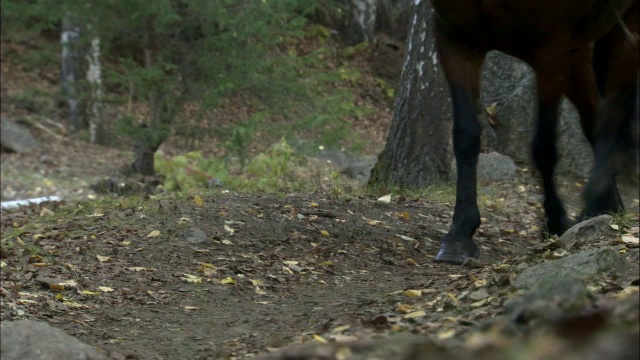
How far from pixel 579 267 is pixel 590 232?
4.50ft

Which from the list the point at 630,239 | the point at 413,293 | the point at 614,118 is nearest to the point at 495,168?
the point at 614,118

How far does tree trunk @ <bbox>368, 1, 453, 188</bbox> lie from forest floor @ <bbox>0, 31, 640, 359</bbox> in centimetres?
57

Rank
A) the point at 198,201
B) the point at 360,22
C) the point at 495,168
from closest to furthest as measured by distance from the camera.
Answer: the point at 198,201
the point at 495,168
the point at 360,22

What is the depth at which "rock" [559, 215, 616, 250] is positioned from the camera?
5.26 m

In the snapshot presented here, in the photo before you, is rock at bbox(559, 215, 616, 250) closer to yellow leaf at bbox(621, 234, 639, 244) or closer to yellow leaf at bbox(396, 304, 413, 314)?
yellow leaf at bbox(621, 234, 639, 244)

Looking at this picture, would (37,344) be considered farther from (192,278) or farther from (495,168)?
(495,168)

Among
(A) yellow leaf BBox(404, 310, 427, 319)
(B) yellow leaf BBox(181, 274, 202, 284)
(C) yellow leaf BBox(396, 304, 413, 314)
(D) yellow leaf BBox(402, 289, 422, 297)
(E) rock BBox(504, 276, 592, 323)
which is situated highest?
(E) rock BBox(504, 276, 592, 323)

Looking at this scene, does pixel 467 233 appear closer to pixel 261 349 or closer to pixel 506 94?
pixel 261 349

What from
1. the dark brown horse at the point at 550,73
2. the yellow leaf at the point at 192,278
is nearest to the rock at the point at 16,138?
the yellow leaf at the point at 192,278

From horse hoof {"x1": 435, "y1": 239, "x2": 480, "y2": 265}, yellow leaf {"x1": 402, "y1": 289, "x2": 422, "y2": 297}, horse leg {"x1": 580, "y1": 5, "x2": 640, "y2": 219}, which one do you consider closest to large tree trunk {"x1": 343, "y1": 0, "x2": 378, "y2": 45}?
horse leg {"x1": 580, "y1": 5, "x2": 640, "y2": 219}

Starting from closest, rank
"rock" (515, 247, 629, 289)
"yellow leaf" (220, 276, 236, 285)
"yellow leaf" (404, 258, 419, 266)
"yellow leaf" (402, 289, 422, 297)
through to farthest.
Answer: "rock" (515, 247, 629, 289) → "yellow leaf" (402, 289, 422, 297) → "yellow leaf" (220, 276, 236, 285) → "yellow leaf" (404, 258, 419, 266)

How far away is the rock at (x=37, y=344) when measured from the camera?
3236 mm

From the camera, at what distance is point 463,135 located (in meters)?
6.17

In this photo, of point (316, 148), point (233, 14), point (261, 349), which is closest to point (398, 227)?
point (261, 349)
